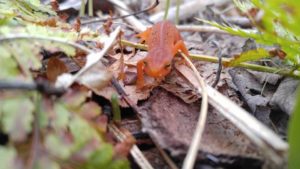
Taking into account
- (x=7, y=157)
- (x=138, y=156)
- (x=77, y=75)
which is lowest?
(x=138, y=156)

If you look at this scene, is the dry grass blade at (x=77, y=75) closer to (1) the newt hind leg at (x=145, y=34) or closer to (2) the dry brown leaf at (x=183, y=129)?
(2) the dry brown leaf at (x=183, y=129)

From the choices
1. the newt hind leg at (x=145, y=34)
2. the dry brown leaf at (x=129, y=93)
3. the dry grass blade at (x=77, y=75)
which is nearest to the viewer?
the dry grass blade at (x=77, y=75)

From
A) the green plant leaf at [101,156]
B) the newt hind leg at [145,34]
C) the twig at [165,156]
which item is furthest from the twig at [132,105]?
the newt hind leg at [145,34]

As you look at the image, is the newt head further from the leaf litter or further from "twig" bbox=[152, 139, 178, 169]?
"twig" bbox=[152, 139, 178, 169]

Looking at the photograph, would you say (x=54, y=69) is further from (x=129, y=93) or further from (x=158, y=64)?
(x=158, y=64)

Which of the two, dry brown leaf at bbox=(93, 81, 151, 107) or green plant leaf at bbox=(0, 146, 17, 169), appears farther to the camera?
dry brown leaf at bbox=(93, 81, 151, 107)

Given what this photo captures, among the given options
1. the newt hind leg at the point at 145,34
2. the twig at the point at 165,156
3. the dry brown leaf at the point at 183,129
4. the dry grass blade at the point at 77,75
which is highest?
the dry grass blade at the point at 77,75

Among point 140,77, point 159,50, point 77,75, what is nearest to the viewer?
point 77,75

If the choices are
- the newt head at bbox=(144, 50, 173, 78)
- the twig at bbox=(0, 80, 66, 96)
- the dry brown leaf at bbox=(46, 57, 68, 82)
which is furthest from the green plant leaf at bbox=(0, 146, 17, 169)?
the newt head at bbox=(144, 50, 173, 78)

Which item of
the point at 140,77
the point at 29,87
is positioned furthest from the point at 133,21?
the point at 29,87
